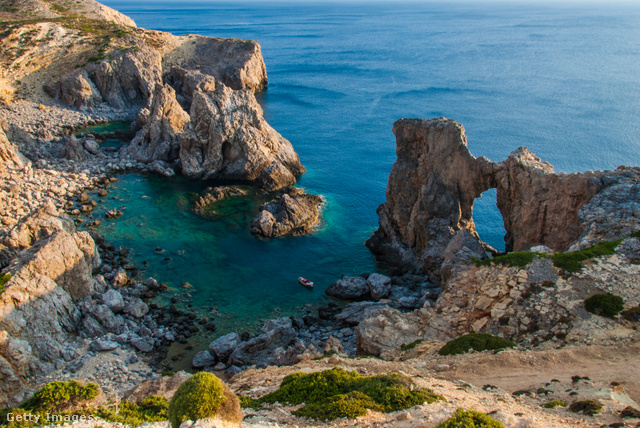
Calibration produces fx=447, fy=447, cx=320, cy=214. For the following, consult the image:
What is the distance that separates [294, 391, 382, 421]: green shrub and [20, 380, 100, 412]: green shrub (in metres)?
10.9

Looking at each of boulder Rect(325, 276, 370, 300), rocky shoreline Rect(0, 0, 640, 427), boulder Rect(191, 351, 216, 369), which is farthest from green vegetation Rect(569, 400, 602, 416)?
boulder Rect(325, 276, 370, 300)

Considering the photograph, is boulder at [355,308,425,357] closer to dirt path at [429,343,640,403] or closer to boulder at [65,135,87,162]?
dirt path at [429,343,640,403]

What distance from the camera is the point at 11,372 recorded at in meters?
32.8

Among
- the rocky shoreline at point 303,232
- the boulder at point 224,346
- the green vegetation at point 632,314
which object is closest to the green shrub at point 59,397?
the rocky shoreline at point 303,232

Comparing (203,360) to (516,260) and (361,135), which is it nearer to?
(516,260)

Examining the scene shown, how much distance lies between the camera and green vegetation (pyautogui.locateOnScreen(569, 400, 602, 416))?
2230 cm

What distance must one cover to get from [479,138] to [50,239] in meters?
86.8

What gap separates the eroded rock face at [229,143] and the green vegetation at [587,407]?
60.8 meters

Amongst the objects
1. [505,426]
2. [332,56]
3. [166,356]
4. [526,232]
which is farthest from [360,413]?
[332,56]

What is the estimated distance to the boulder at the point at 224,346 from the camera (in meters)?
42.0

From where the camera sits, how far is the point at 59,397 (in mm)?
21969

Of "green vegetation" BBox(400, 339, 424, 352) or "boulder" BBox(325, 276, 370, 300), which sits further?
"boulder" BBox(325, 276, 370, 300)

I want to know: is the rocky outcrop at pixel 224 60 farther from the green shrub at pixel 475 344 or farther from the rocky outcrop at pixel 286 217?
the green shrub at pixel 475 344

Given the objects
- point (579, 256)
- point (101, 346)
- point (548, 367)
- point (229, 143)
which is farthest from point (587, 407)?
point (229, 143)
